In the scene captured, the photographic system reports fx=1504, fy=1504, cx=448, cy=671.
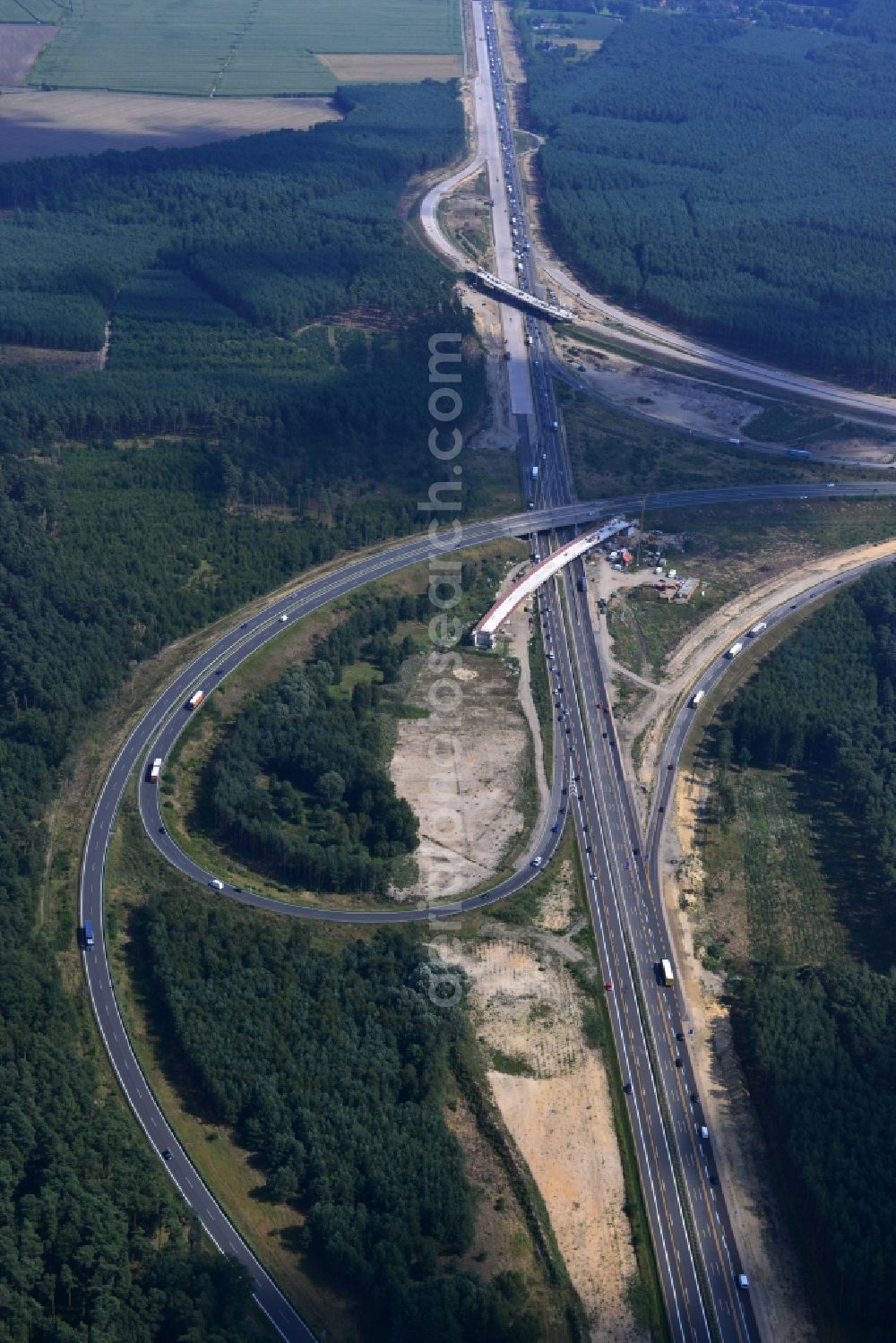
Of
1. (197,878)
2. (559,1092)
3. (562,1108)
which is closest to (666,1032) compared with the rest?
(559,1092)

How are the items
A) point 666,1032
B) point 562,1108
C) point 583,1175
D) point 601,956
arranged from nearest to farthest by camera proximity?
point 583,1175 < point 562,1108 < point 666,1032 < point 601,956

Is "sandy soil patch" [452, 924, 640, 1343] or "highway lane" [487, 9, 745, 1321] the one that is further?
"sandy soil patch" [452, 924, 640, 1343]

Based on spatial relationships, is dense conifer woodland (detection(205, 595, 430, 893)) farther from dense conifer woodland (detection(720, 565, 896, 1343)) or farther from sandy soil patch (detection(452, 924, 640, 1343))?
dense conifer woodland (detection(720, 565, 896, 1343))

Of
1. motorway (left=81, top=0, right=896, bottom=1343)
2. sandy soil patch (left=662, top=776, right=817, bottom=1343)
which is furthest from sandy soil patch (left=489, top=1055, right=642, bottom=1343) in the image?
sandy soil patch (left=662, top=776, right=817, bottom=1343)

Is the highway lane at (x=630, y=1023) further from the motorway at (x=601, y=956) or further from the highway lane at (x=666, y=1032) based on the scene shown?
the highway lane at (x=666, y=1032)

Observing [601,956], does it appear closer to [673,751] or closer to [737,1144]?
[737,1144]
